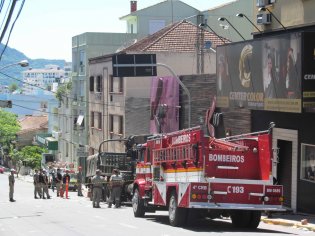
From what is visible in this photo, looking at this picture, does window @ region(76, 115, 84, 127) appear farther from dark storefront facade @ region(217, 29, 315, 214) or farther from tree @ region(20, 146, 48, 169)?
dark storefront facade @ region(217, 29, 315, 214)

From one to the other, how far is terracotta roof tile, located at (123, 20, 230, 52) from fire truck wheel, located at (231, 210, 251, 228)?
98.6 ft

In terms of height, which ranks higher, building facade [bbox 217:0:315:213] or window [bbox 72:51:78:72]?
window [bbox 72:51:78:72]

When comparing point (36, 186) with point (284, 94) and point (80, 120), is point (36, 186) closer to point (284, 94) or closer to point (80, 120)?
point (284, 94)

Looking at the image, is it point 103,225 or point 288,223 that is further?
point 288,223

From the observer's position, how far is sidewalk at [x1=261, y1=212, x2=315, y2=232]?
20583 mm

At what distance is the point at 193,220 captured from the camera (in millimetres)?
19688

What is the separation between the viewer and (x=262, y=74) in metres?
25.6

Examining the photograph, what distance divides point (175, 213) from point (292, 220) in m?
4.54

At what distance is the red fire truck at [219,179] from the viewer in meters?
18.5

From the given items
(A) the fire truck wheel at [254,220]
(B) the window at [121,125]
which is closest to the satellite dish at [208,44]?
(B) the window at [121,125]

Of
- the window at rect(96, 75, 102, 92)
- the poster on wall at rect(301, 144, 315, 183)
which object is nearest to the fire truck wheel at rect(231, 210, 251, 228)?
the poster on wall at rect(301, 144, 315, 183)

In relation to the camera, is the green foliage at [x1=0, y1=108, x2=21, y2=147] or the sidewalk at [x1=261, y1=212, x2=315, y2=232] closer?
the sidewalk at [x1=261, y1=212, x2=315, y2=232]

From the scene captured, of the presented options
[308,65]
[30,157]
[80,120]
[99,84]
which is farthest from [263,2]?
[30,157]

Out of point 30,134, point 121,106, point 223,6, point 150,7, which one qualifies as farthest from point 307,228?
point 30,134
